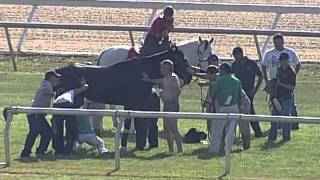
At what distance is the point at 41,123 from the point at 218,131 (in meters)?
2.73

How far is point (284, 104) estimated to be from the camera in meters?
20.9

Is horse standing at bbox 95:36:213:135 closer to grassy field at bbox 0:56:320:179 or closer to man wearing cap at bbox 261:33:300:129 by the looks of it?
grassy field at bbox 0:56:320:179

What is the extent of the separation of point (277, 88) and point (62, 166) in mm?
5038

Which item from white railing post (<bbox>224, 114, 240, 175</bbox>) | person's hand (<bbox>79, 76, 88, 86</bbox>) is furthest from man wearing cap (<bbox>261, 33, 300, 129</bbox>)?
white railing post (<bbox>224, 114, 240, 175</bbox>)

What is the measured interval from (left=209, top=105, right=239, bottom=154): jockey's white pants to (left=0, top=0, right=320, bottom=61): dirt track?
38.2 ft

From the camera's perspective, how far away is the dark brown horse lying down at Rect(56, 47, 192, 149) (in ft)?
65.9

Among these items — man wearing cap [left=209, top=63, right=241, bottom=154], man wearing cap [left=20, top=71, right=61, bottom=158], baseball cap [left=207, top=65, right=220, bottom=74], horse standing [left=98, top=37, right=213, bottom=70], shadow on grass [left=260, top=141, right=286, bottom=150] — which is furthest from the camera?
horse standing [left=98, top=37, right=213, bottom=70]

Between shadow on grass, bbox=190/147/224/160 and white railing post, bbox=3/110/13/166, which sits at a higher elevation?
white railing post, bbox=3/110/13/166

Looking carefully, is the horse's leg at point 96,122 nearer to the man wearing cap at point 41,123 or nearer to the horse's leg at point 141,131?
the horse's leg at point 141,131

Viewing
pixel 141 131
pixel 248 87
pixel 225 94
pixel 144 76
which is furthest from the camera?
pixel 248 87

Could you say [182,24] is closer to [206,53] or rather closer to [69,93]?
[206,53]

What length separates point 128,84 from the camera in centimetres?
2069

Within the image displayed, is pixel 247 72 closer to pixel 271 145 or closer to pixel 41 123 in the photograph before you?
pixel 271 145

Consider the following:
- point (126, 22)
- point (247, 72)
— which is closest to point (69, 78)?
point (247, 72)
